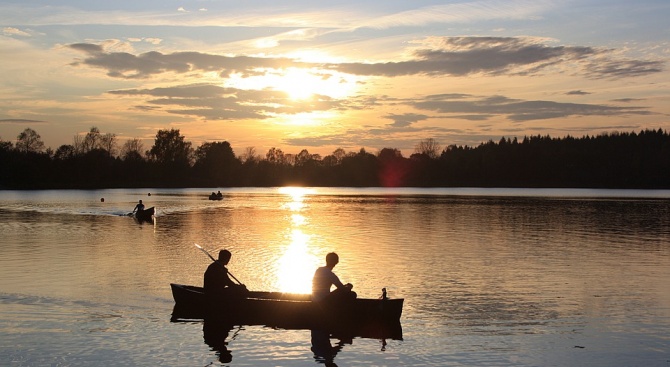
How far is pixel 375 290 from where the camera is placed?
24.2 m

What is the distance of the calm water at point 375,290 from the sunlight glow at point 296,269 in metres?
0.10

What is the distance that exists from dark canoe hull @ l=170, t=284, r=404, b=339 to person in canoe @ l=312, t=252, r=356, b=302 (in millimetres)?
188

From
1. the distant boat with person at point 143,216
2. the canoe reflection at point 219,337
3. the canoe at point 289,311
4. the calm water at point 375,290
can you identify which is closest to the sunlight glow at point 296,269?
the calm water at point 375,290

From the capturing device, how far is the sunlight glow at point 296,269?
82.4ft

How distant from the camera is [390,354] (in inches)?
616

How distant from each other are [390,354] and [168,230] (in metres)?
37.1

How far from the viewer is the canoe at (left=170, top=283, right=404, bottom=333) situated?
17594 millimetres

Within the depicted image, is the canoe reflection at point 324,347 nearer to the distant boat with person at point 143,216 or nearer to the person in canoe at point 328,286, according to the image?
the person in canoe at point 328,286

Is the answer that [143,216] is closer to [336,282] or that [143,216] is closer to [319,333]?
[319,333]

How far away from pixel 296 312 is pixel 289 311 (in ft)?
0.66

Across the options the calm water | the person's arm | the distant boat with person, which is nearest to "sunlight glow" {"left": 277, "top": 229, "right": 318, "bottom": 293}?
the calm water

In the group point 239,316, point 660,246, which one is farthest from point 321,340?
point 660,246

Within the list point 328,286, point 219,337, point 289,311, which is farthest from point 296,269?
point 219,337

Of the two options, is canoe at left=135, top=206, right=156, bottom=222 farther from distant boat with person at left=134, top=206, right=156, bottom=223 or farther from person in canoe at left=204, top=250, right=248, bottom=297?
person in canoe at left=204, top=250, right=248, bottom=297
